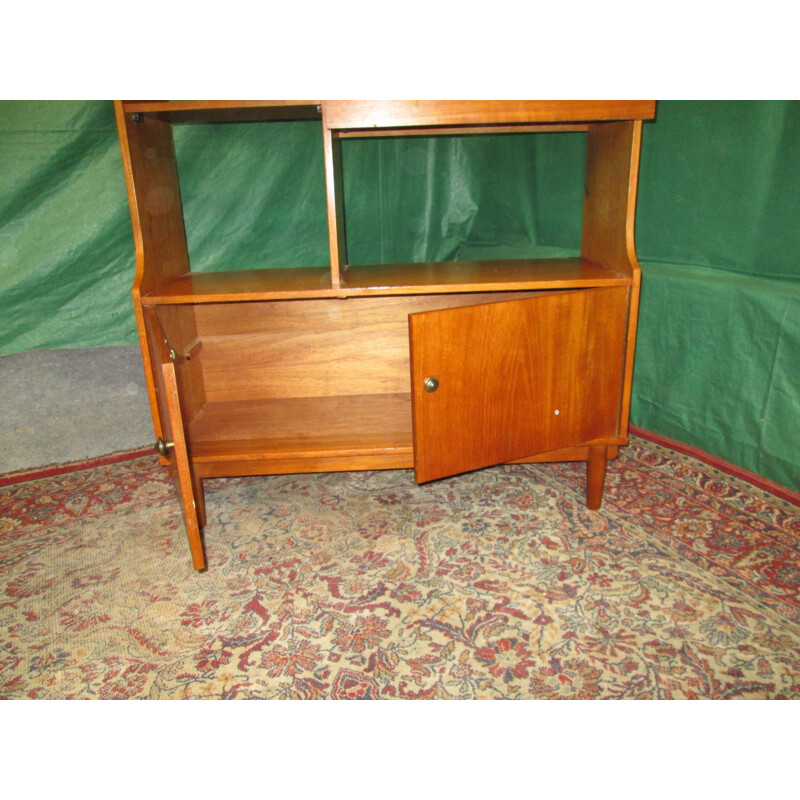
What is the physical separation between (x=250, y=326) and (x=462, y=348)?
87 centimetres

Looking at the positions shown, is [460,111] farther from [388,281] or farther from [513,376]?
[513,376]

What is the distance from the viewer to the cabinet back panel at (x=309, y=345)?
191cm

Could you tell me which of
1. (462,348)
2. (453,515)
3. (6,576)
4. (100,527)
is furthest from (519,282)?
(6,576)

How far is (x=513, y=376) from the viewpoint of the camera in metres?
1.40

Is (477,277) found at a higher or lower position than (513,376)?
Result: higher

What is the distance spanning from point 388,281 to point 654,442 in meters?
1.06

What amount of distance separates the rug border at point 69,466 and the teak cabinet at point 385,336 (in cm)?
36

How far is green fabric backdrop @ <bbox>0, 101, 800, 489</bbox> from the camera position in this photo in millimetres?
1562

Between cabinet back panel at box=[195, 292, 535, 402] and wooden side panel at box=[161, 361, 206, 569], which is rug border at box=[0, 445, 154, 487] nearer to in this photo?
cabinet back panel at box=[195, 292, 535, 402]

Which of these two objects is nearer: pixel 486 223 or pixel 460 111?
pixel 460 111

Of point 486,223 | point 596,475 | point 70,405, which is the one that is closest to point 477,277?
point 596,475

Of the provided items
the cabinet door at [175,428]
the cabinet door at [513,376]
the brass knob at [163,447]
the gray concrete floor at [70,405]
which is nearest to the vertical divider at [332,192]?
the cabinet door at [513,376]
